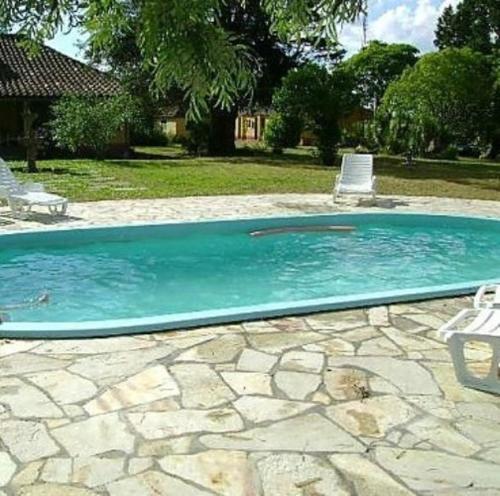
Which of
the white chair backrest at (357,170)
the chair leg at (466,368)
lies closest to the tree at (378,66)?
the white chair backrest at (357,170)

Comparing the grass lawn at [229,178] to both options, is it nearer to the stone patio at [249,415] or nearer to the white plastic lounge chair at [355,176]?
the white plastic lounge chair at [355,176]

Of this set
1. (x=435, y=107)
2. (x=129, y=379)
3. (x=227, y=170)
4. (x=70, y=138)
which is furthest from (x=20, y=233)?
(x=435, y=107)

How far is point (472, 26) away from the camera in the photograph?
45094 mm

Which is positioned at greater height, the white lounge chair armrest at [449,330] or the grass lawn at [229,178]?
the white lounge chair armrest at [449,330]

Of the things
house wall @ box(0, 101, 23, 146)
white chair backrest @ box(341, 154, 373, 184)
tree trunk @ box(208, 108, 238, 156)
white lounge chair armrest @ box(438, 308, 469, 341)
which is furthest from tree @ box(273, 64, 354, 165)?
white lounge chair armrest @ box(438, 308, 469, 341)

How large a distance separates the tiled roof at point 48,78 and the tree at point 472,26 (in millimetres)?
23473

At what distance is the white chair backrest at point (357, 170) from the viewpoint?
14336mm

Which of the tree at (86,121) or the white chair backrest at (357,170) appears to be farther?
the tree at (86,121)

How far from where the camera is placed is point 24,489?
10.5 ft

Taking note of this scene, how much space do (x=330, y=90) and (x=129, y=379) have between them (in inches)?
746

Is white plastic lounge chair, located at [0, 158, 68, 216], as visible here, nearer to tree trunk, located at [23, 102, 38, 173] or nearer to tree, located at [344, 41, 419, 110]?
tree trunk, located at [23, 102, 38, 173]

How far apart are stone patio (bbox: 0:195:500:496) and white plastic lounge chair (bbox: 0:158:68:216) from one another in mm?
6827

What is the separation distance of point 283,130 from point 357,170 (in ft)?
38.6

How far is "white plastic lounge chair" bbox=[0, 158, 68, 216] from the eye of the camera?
11.6 meters
